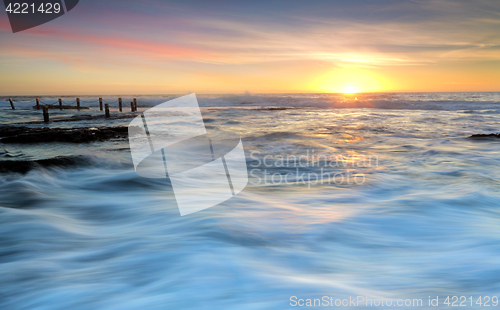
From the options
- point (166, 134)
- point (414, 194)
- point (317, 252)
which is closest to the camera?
point (317, 252)

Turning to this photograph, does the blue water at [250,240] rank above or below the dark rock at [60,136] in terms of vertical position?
below

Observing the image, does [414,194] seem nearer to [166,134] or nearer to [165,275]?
[165,275]

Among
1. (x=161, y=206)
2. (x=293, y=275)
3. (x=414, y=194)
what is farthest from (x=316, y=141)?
(x=293, y=275)

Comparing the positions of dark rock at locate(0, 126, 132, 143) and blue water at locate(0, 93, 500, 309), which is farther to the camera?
dark rock at locate(0, 126, 132, 143)

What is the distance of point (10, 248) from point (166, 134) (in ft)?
34.0

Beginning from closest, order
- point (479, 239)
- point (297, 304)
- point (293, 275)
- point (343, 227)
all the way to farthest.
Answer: point (297, 304) < point (293, 275) < point (479, 239) < point (343, 227)

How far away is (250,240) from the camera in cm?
313

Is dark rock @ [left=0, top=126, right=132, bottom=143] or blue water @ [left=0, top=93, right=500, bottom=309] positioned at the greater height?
dark rock @ [left=0, top=126, right=132, bottom=143]

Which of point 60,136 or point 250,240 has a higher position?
point 60,136

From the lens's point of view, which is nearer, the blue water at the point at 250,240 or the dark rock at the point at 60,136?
the blue water at the point at 250,240

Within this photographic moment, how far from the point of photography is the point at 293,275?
2373 mm

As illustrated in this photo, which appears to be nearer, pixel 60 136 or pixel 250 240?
pixel 250 240

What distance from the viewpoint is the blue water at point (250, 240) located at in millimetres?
2170

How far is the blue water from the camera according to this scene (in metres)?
2.17
